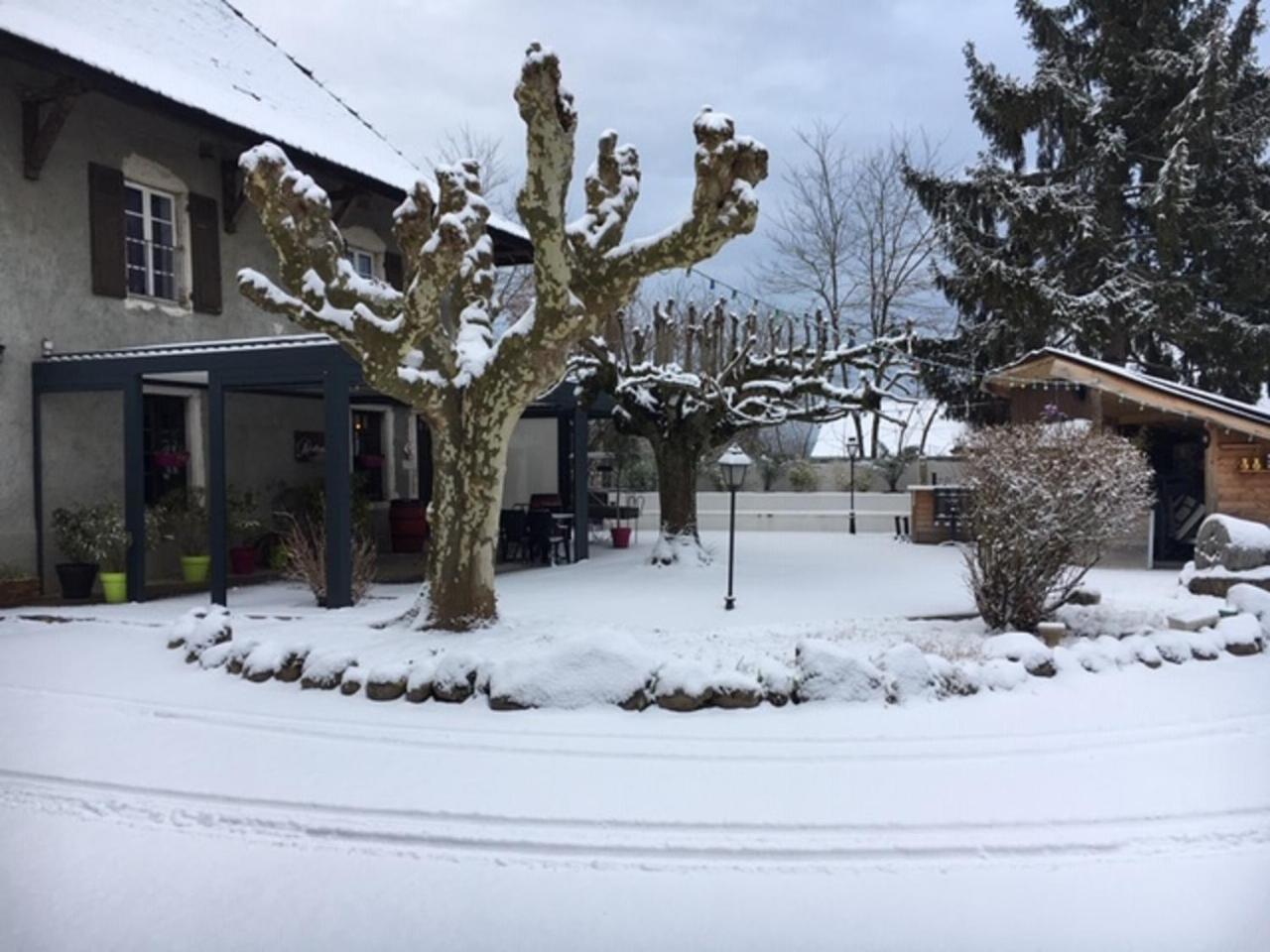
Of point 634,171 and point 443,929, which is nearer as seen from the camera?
point 443,929

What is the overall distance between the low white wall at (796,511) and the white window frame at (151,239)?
11723 millimetres

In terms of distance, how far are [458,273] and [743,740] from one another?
4.56 m

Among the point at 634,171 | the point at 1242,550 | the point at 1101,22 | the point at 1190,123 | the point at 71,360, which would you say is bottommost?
the point at 1242,550

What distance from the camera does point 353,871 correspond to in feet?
12.5

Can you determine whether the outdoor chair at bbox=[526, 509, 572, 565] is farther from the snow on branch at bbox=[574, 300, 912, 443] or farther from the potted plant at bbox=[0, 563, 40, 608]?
the potted plant at bbox=[0, 563, 40, 608]

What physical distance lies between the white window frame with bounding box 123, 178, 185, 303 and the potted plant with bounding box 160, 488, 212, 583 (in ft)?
8.34

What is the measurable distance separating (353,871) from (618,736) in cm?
199

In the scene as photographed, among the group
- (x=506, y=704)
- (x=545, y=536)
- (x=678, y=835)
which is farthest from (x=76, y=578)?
(x=678, y=835)

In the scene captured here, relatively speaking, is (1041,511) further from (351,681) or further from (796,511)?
(796,511)

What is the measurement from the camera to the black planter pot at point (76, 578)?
10055 mm

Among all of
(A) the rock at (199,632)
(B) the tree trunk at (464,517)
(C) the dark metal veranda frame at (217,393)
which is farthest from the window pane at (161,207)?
(B) the tree trunk at (464,517)

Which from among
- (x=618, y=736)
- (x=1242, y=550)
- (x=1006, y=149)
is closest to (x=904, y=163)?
(x=1006, y=149)

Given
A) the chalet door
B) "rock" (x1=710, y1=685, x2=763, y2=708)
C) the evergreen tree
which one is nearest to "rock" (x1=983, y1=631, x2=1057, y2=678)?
"rock" (x1=710, y1=685, x2=763, y2=708)

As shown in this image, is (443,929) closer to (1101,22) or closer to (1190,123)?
(1190,123)
